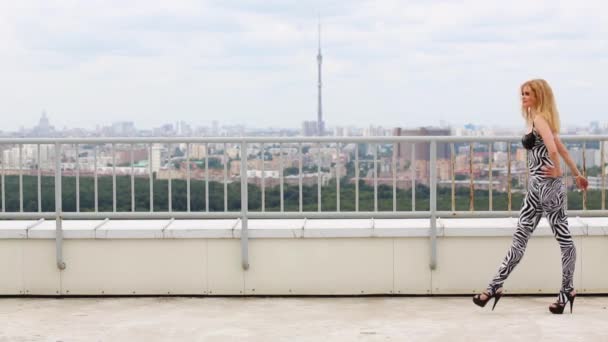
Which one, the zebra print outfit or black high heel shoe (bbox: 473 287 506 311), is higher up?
the zebra print outfit

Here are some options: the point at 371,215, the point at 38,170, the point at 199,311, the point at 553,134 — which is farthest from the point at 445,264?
the point at 38,170

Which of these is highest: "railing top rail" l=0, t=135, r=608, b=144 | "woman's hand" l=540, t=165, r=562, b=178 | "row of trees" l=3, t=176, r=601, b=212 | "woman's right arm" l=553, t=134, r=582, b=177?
"railing top rail" l=0, t=135, r=608, b=144

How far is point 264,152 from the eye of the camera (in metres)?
8.11

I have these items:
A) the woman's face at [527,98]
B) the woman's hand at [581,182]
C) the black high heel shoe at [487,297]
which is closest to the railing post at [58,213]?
the black high heel shoe at [487,297]

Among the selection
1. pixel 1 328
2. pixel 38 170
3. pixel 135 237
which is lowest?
pixel 1 328

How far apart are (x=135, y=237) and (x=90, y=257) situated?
0.42 m

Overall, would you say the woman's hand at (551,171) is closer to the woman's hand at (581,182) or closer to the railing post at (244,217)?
the woman's hand at (581,182)

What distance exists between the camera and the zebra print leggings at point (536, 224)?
712cm

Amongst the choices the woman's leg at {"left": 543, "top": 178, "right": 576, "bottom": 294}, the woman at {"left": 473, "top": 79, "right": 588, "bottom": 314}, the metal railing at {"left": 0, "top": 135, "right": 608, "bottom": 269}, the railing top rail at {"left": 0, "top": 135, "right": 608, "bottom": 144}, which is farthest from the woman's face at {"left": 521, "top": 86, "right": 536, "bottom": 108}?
the metal railing at {"left": 0, "top": 135, "right": 608, "bottom": 269}

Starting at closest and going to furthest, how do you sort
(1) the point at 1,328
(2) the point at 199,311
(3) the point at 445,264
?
(1) the point at 1,328, (2) the point at 199,311, (3) the point at 445,264

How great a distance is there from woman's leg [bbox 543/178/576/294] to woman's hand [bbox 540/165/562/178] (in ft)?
0.20

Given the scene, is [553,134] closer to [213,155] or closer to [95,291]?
[213,155]

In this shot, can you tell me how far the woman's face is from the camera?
709 centimetres

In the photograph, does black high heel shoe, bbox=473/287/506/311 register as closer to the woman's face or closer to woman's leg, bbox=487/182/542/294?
woman's leg, bbox=487/182/542/294
